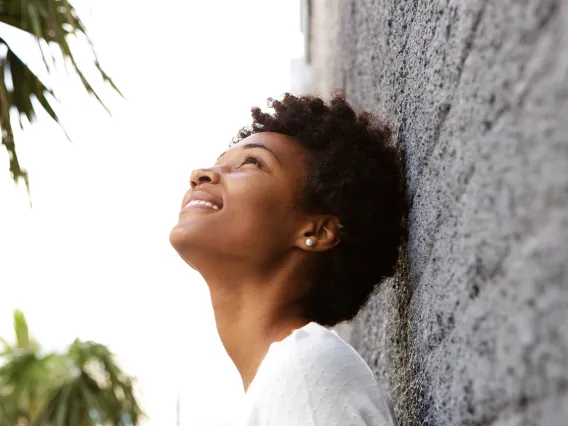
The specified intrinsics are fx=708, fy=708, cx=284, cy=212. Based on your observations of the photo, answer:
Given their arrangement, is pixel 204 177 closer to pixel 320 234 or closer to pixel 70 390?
pixel 320 234

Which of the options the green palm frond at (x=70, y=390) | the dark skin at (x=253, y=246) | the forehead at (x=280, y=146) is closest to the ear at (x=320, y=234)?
the dark skin at (x=253, y=246)

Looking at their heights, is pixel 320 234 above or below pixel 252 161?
below

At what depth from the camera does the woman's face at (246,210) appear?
179 centimetres

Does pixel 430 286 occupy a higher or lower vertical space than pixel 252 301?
higher

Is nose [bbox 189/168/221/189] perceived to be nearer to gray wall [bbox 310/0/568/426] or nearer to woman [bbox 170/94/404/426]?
woman [bbox 170/94/404/426]

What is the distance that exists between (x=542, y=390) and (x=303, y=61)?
25.9 feet

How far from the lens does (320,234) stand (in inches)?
73.8

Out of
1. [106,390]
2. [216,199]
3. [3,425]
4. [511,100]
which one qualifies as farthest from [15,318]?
[511,100]

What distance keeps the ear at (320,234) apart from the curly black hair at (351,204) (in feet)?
0.06

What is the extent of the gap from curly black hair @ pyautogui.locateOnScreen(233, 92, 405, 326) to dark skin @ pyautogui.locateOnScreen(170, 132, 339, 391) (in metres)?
Result: 0.04

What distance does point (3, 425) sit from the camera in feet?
17.9

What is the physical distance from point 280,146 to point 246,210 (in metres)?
0.24

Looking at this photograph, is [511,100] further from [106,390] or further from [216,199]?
[106,390]

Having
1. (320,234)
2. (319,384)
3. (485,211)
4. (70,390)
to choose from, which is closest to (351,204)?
(320,234)
